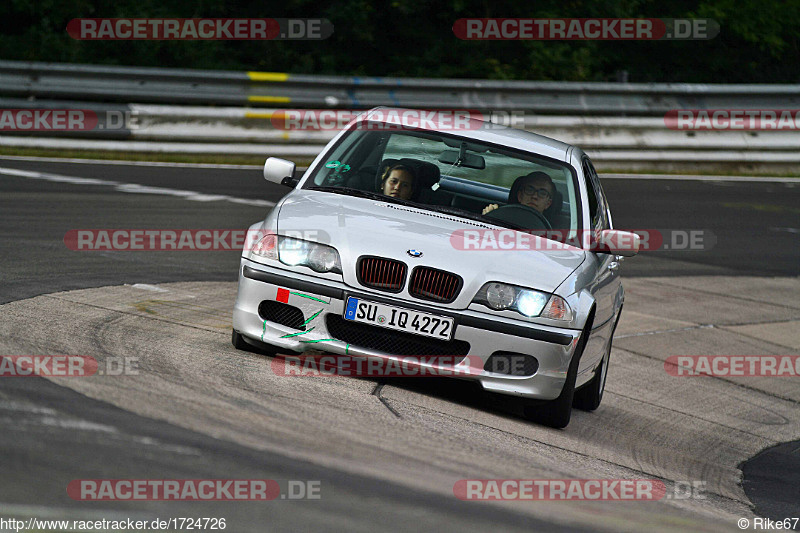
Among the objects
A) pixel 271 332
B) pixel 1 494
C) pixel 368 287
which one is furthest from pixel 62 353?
pixel 1 494

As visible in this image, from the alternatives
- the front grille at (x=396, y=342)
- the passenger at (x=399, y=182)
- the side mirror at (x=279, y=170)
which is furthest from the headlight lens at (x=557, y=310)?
the side mirror at (x=279, y=170)

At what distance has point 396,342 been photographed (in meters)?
6.03

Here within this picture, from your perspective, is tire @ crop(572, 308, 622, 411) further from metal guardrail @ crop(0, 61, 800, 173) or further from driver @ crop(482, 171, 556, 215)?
metal guardrail @ crop(0, 61, 800, 173)

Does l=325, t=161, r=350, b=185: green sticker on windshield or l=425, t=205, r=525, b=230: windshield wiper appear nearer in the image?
l=425, t=205, r=525, b=230: windshield wiper

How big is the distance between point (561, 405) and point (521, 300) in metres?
0.71

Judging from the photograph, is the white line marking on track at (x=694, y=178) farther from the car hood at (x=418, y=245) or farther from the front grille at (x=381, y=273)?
the front grille at (x=381, y=273)

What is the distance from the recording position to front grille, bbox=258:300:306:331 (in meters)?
6.17

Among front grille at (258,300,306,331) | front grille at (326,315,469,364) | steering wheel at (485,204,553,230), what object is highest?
steering wheel at (485,204,553,230)

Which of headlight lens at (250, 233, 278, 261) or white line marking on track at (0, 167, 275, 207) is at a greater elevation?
headlight lens at (250, 233, 278, 261)

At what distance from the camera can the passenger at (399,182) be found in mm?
7004

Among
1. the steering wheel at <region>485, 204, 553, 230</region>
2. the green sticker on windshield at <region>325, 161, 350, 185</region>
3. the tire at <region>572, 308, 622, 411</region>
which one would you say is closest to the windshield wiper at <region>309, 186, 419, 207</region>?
the green sticker on windshield at <region>325, 161, 350, 185</region>

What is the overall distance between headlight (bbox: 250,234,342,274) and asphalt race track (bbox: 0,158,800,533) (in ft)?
1.88

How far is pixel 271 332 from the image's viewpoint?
20.5ft

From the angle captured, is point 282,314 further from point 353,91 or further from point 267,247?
point 353,91
